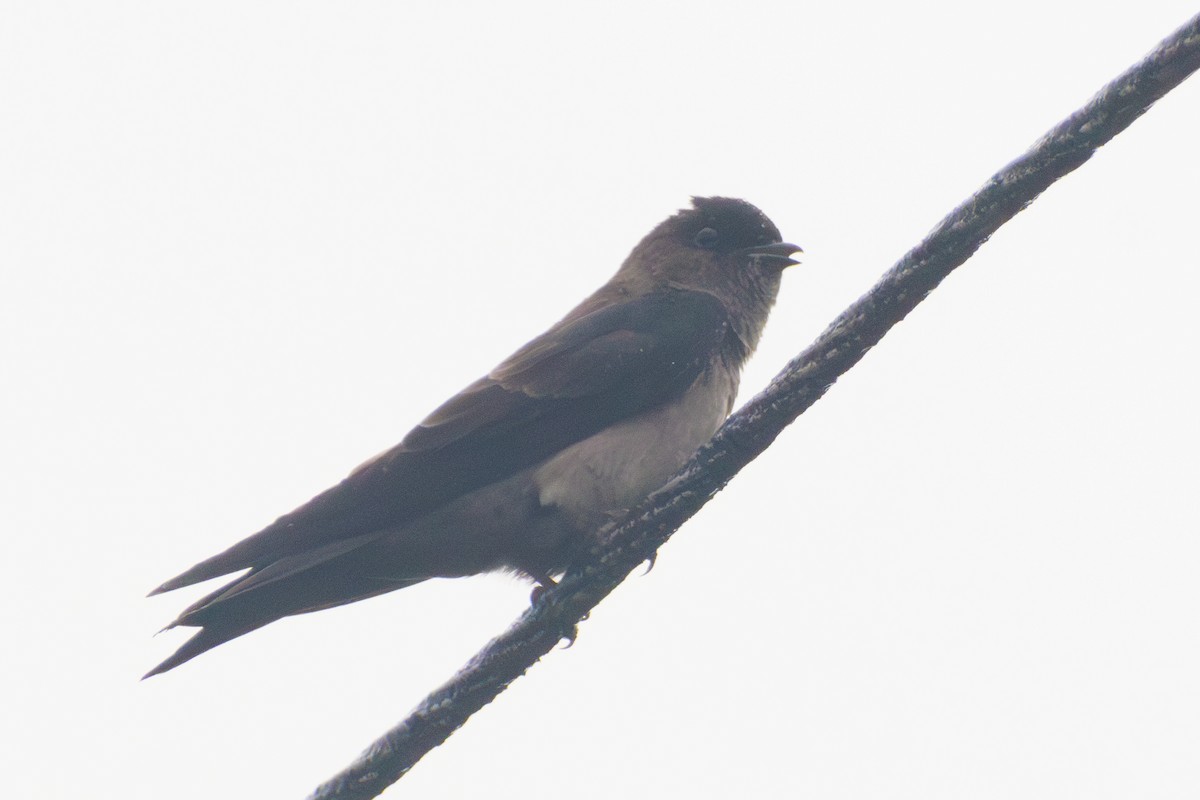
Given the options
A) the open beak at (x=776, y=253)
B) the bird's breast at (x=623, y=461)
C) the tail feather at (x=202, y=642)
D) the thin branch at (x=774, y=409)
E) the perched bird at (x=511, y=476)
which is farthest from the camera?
the open beak at (x=776, y=253)

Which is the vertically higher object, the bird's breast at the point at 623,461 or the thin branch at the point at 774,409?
the bird's breast at the point at 623,461

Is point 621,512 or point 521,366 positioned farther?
point 521,366

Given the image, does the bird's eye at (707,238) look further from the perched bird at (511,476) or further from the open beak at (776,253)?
the perched bird at (511,476)

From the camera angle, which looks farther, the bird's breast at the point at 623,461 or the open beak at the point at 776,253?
the open beak at the point at 776,253

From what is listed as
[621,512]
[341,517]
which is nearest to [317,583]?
[341,517]

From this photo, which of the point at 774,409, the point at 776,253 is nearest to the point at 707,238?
the point at 776,253

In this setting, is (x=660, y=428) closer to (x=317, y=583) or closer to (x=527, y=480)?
(x=527, y=480)

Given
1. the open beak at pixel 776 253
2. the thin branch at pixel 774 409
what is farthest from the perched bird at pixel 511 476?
the thin branch at pixel 774 409

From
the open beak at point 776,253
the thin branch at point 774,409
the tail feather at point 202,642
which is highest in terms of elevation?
the open beak at point 776,253
